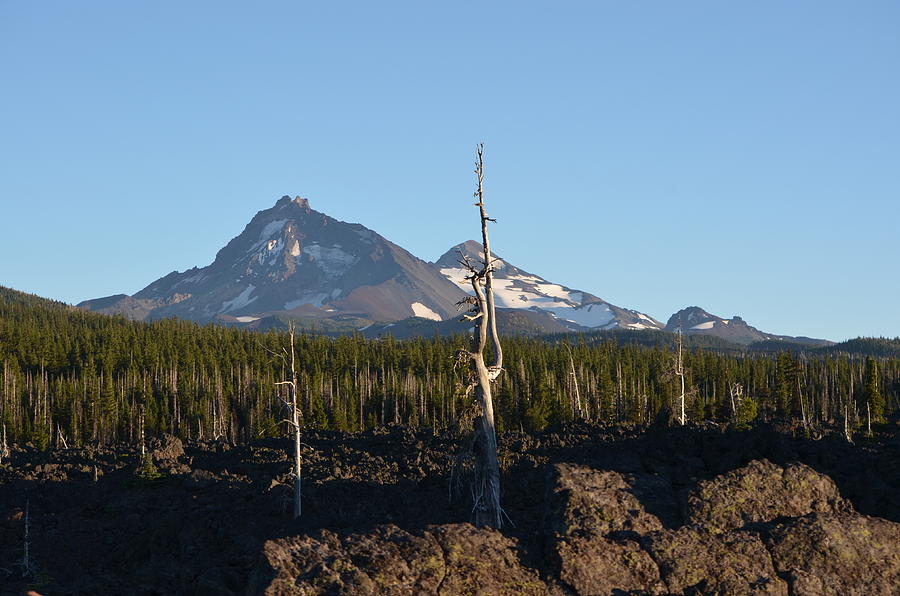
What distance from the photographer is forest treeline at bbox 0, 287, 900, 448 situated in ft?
365

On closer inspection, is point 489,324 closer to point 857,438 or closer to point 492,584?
point 492,584

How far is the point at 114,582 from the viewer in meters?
29.5

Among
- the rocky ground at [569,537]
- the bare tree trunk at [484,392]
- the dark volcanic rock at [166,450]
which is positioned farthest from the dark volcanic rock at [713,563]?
the dark volcanic rock at [166,450]

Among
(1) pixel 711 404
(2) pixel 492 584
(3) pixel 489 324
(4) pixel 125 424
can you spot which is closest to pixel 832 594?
(2) pixel 492 584

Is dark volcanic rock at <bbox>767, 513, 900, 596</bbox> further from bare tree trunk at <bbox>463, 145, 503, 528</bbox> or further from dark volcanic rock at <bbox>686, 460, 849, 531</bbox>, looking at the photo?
bare tree trunk at <bbox>463, 145, 503, 528</bbox>

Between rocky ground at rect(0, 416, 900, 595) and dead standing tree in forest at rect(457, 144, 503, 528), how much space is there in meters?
1.56

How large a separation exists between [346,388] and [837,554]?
109 m

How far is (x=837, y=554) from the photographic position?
21.1m

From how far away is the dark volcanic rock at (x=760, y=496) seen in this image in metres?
23.8

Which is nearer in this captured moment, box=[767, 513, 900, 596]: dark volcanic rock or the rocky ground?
the rocky ground

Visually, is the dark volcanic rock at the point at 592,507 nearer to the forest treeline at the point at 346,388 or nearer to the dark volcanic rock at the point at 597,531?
the dark volcanic rock at the point at 597,531

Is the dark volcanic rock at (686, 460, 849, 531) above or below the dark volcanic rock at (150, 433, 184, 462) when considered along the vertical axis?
above

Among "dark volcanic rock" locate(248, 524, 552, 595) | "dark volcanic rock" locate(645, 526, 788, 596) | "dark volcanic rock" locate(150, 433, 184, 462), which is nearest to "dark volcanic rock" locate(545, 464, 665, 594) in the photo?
"dark volcanic rock" locate(645, 526, 788, 596)

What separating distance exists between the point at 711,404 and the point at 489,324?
8735 centimetres
